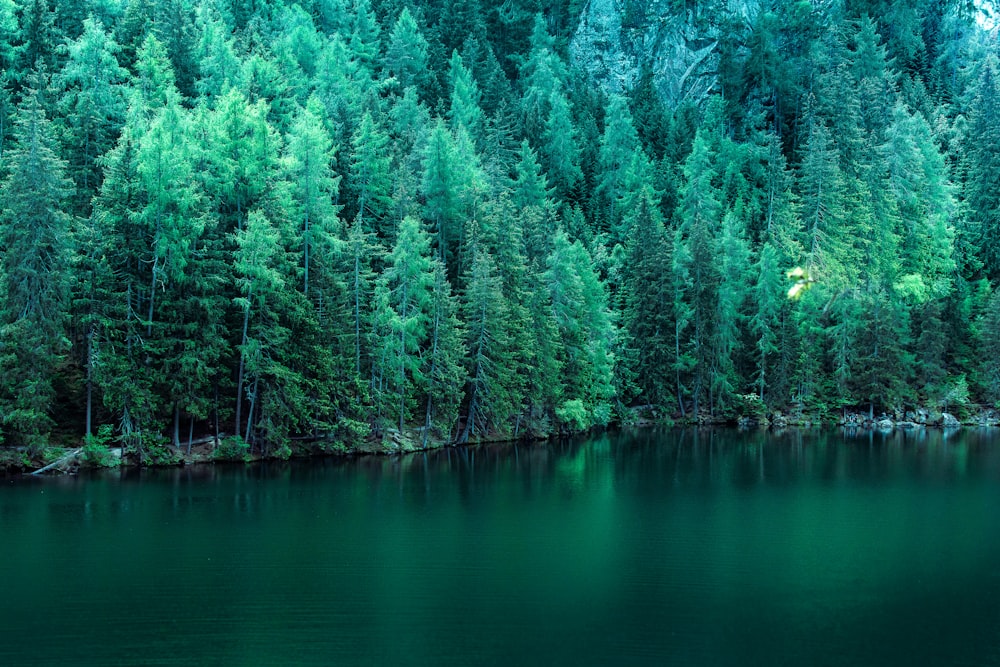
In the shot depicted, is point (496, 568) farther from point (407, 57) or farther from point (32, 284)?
point (407, 57)

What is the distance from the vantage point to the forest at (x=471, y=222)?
142 feet

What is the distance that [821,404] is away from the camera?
6888 cm

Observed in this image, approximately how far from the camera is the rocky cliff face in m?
109

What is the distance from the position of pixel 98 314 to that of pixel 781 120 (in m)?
78.7

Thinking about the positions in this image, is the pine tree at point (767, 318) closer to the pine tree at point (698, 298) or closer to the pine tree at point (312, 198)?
the pine tree at point (698, 298)

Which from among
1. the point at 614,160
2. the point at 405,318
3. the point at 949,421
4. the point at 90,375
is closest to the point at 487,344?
the point at 405,318

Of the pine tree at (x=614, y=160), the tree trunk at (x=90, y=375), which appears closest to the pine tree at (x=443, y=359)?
the tree trunk at (x=90, y=375)

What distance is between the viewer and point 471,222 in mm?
55656

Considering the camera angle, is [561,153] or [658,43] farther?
[658,43]

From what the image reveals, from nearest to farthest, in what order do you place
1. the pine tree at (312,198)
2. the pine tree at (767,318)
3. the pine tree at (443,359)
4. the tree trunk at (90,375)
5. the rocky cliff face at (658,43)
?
the tree trunk at (90,375) < the pine tree at (312,198) < the pine tree at (443,359) < the pine tree at (767,318) < the rocky cliff face at (658,43)

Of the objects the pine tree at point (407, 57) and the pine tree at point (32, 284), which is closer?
the pine tree at point (32, 284)

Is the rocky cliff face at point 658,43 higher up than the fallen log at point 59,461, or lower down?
higher up

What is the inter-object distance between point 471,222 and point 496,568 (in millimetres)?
32563

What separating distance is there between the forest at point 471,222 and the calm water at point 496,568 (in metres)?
7.08
